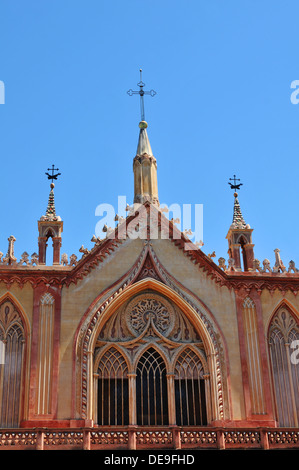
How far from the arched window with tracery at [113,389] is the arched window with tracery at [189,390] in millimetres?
1951

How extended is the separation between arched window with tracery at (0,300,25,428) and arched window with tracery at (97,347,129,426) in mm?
2939

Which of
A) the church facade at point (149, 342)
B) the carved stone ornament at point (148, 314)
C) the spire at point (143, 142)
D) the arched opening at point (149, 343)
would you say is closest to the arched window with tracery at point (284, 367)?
the church facade at point (149, 342)

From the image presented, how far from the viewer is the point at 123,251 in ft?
88.8

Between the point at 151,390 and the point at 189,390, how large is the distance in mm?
1426

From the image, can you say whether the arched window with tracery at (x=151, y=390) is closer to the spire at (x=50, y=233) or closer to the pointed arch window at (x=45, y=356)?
the pointed arch window at (x=45, y=356)

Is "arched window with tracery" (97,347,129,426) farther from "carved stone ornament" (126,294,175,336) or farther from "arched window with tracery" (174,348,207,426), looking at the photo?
"arched window with tracery" (174,348,207,426)

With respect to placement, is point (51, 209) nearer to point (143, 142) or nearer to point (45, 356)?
point (143, 142)

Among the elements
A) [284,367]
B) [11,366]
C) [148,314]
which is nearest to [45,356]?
[11,366]

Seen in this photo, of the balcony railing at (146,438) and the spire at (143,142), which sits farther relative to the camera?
the spire at (143,142)

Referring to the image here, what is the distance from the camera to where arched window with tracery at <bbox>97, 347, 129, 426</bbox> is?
2488cm

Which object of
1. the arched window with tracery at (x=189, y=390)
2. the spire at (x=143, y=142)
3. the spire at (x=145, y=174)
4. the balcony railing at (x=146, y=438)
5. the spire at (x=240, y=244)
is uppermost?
the spire at (x=143, y=142)

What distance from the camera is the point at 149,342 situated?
85.3ft

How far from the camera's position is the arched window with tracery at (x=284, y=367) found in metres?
25.5

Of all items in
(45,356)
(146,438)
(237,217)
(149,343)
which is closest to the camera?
(146,438)
